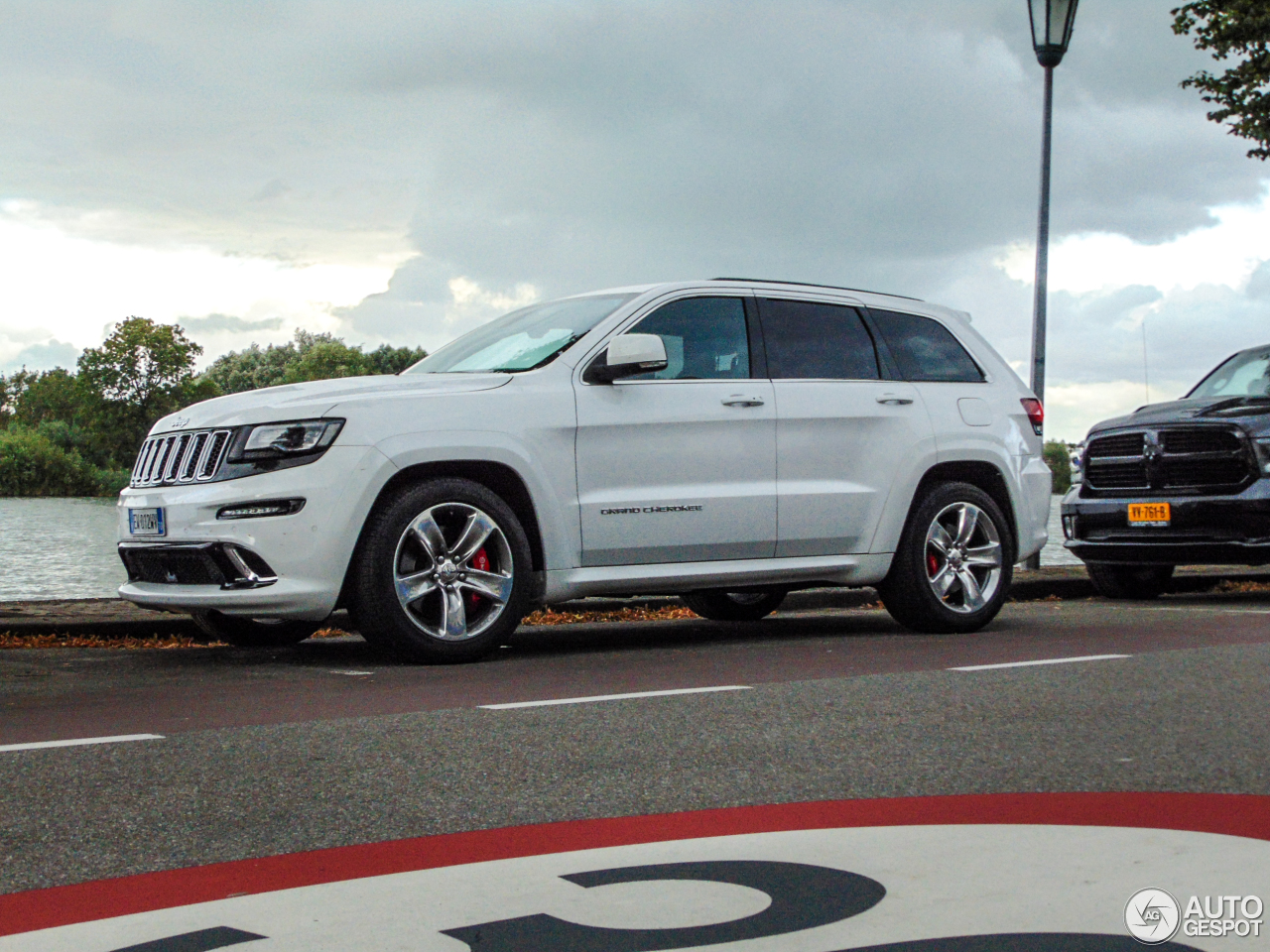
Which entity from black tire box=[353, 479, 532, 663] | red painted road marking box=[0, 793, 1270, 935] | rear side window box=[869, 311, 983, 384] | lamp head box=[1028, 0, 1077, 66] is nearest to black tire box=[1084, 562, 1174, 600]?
rear side window box=[869, 311, 983, 384]

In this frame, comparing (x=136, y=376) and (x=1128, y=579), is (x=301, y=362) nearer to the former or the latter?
(x=136, y=376)

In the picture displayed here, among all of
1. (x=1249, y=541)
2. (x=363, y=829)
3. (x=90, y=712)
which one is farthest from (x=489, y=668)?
(x=1249, y=541)

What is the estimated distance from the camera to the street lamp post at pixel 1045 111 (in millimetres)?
14297

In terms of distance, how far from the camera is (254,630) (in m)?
8.34

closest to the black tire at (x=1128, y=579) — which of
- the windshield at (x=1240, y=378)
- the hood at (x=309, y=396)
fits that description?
the windshield at (x=1240, y=378)

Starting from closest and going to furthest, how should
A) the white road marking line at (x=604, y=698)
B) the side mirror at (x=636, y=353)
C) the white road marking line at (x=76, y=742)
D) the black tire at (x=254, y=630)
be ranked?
the white road marking line at (x=76, y=742) → the white road marking line at (x=604, y=698) → the side mirror at (x=636, y=353) → the black tire at (x=254, y=630)

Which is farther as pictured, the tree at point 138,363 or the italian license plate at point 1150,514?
the tree at point 138,363

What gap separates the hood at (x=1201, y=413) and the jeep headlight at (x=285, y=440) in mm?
7339

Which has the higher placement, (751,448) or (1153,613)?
(751,448)

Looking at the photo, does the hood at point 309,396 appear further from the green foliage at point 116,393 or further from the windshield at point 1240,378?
the green foliage at point 116,393

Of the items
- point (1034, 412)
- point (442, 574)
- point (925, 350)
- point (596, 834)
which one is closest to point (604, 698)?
point (442, 574)

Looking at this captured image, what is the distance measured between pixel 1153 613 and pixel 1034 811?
708cm

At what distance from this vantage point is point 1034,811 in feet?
13.0

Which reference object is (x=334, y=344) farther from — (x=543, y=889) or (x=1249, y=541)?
(x=543, y=889)
